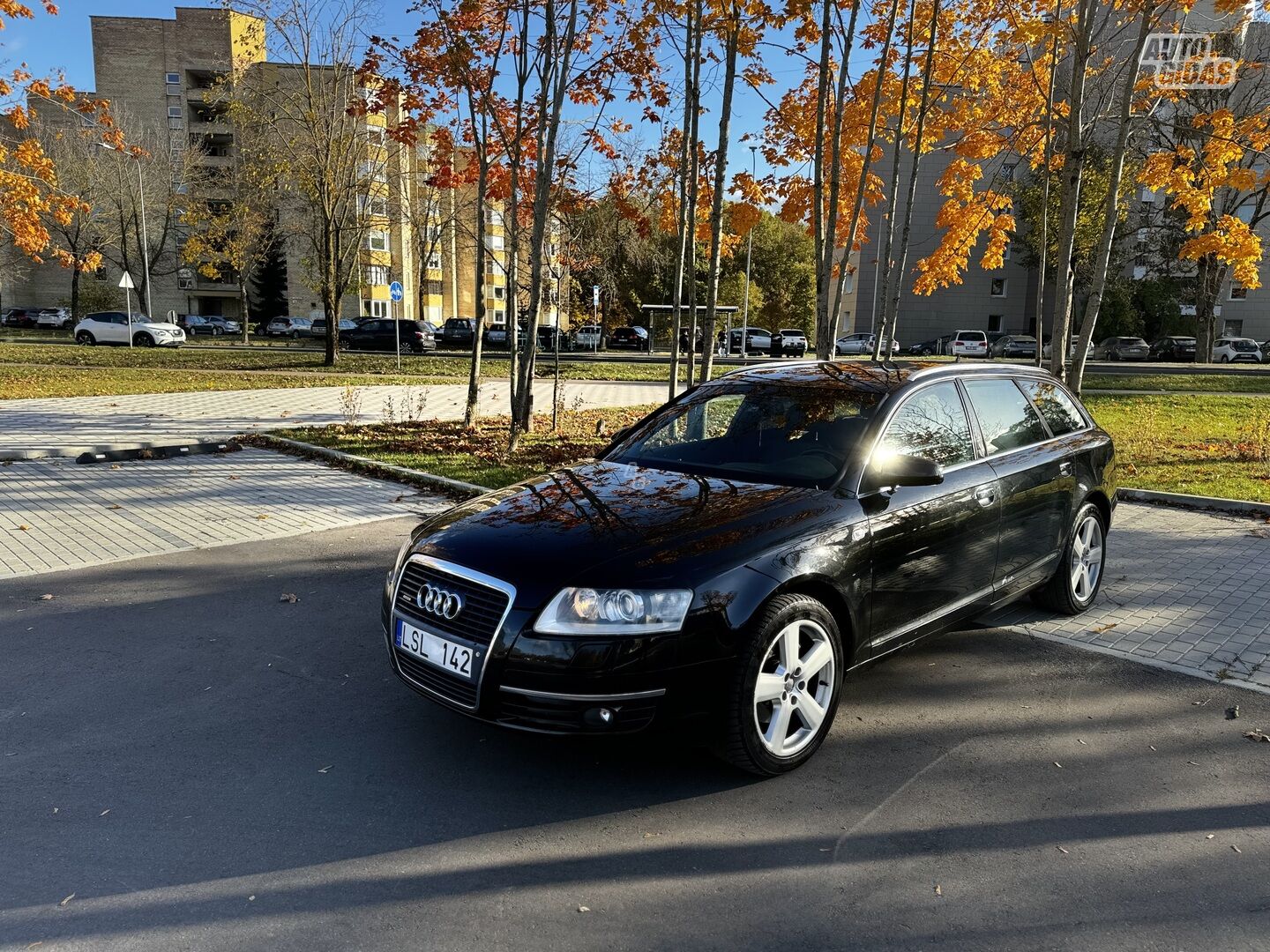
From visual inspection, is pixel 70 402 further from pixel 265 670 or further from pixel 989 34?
pixel 989 34

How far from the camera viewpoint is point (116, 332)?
39.8m

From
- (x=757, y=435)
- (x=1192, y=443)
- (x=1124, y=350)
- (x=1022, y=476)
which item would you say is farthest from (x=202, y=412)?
(x=1124, y=350)

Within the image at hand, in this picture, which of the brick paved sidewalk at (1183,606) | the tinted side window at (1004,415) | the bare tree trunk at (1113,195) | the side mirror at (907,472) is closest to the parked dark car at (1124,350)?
the bare tree trunk at (1113,195)

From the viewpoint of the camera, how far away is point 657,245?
4359 centimetres

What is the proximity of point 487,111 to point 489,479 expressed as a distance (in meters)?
6.26

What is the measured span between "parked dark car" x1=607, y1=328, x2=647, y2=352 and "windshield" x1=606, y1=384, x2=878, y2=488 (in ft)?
153

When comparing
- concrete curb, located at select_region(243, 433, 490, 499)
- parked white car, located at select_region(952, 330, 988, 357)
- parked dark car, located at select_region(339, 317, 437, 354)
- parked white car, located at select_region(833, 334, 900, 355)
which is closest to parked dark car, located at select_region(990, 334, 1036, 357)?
parked white car, located at select_region(952, 330, 988, 357)

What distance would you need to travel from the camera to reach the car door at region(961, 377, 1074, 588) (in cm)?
483

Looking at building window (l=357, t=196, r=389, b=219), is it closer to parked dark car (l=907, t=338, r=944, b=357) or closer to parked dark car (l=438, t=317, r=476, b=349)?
parked dark car (l=438, t=317, r=476, b=349)

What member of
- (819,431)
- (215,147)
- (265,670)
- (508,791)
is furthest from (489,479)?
(215,147)

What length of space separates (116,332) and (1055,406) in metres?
43.5

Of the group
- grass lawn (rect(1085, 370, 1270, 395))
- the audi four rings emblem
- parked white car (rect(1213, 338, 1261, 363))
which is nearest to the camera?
the audi four rings emblem

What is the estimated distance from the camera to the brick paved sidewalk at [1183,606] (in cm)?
507

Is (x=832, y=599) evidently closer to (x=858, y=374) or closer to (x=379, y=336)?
(x=858, y=374)
